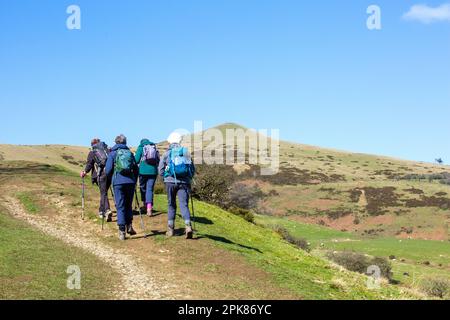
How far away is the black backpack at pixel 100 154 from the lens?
49.3ft

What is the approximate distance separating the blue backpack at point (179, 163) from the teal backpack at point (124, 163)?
1018mm

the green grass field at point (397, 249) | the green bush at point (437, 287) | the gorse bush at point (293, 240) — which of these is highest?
the gorse bush at point (293, 240)

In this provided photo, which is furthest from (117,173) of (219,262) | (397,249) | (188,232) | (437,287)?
(397,249)

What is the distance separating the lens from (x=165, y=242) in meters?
12.6

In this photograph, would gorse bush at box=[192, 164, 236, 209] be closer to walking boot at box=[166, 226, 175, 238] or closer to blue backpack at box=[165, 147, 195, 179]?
walking boot at box=[166, 226, 175, 238]

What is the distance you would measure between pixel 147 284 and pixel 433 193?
71.0 m

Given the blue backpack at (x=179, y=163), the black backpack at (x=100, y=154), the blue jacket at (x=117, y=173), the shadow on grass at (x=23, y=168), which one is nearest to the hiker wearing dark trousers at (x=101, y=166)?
the black backpack at (x=100, y=154)

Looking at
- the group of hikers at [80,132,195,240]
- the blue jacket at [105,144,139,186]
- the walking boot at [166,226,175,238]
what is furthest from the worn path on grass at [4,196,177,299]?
the blue jacket at [105,144,139,186]

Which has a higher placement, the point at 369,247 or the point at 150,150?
the point at 150,150

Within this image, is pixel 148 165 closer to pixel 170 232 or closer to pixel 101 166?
pixel 101 166

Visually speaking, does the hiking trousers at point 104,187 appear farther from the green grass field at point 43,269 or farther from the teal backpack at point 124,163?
the teal backpack at point 124,163

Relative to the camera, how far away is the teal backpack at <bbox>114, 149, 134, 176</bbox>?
12773mm
